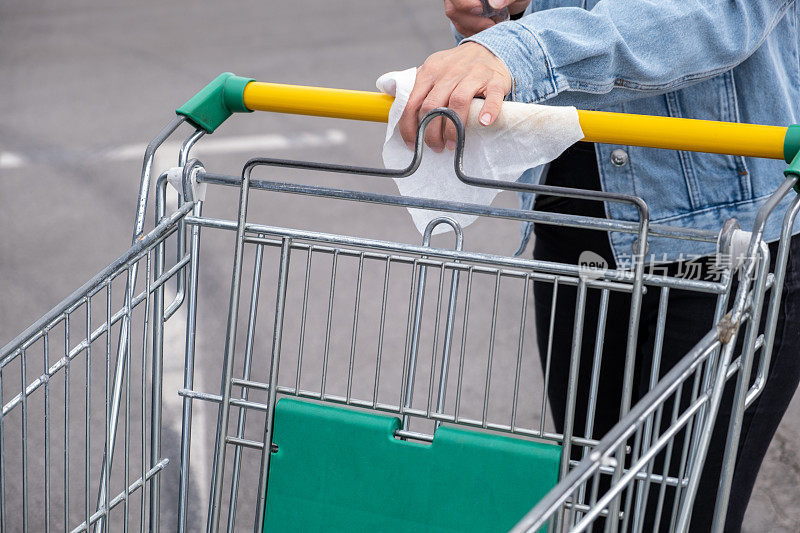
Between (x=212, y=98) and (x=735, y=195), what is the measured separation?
0.80 metres

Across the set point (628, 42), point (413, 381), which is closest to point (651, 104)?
point (628, 42)

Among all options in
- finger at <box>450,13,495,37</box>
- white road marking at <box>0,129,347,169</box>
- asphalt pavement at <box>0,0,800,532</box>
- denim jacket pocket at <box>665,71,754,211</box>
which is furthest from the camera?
white road marking at <box>0,129,347,169</box>

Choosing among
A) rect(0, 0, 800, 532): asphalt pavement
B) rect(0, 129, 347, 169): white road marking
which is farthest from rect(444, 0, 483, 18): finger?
rect(0, 129, 347, 169): white road marking

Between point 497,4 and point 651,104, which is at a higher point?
point 497,4

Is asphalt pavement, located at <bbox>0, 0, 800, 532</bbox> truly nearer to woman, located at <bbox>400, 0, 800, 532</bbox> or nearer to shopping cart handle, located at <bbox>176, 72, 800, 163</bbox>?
woman, located at <bbox>400, 0, 800, 532</bbox>

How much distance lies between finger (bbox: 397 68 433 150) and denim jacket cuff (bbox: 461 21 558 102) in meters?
0.09

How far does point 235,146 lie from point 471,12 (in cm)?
310

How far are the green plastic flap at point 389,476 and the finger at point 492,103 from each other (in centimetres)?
46

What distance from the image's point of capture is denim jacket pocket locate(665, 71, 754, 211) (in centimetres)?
143

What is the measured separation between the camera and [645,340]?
157cm

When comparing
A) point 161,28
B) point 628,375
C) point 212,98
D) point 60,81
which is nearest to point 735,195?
point 628,375

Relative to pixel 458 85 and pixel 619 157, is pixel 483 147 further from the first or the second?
pixel 619 157

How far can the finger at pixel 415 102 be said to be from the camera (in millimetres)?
1267

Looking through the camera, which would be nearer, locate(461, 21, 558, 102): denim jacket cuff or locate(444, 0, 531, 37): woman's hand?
locate(461, 21, 558, 102): denim jacket cuff
